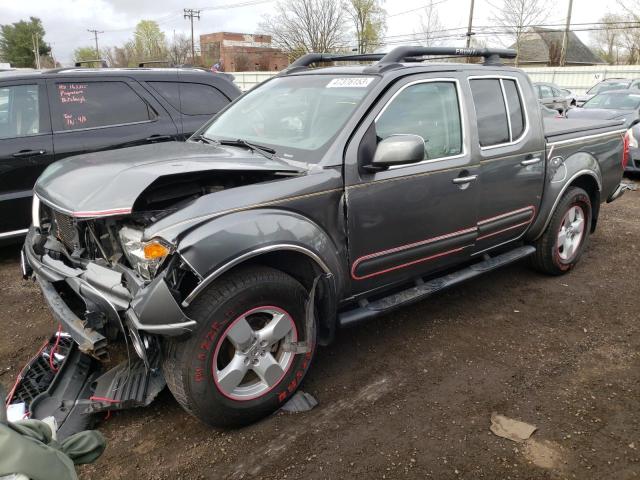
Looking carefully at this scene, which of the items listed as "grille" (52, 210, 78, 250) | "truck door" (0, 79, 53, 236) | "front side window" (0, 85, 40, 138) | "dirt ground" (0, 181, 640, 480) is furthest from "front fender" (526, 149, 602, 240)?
"front side window" (0, 85, 40, 138)

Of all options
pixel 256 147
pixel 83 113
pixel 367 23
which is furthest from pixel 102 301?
pixel 367 23

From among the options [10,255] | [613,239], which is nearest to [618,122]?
[613,239]

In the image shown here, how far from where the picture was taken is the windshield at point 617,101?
11.7 metres

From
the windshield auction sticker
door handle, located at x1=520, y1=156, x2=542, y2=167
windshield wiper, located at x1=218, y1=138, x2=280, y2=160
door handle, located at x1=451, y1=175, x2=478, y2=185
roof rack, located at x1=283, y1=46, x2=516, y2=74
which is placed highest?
roof rack, located at x1=283, y1=46, x2=516, y2=74

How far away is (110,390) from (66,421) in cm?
25

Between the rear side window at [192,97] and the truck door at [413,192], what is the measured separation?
3387 mm

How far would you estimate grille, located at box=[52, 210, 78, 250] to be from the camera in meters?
2.97

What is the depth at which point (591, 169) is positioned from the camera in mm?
4746

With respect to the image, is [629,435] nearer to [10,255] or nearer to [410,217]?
[410,217]

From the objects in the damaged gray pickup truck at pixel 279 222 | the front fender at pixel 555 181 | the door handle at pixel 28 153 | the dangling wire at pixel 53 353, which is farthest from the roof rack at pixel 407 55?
the door handle at pixel 28 153

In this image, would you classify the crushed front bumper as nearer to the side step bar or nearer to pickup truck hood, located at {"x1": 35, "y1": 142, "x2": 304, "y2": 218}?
pickup truck hood, located at {"x1": 35, "y1": 142, "x2": 304, "y2": 218}

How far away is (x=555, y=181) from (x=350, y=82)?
2152 millimetres

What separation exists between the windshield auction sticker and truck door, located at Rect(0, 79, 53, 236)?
3.27 m

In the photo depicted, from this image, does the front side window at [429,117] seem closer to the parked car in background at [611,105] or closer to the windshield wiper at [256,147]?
the windshield wiper at [256,147]
